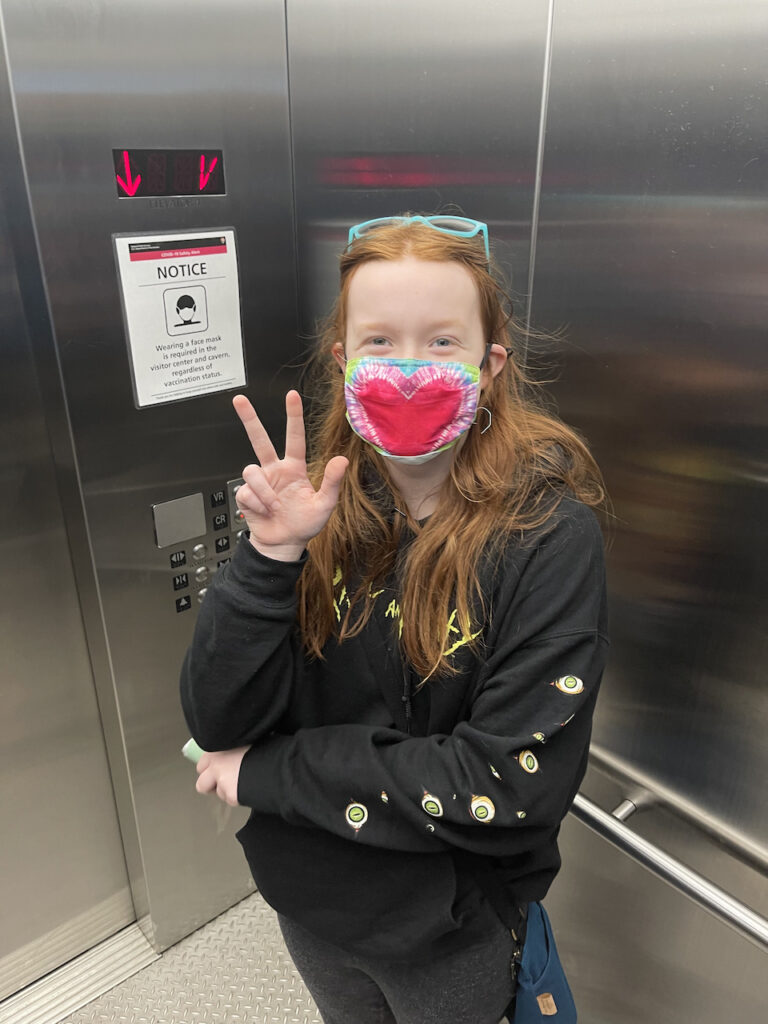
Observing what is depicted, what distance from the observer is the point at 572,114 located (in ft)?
3.37

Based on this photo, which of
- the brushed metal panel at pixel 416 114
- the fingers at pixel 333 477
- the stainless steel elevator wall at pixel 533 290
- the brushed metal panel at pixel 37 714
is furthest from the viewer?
the brushed metal panel at pixel 37 714

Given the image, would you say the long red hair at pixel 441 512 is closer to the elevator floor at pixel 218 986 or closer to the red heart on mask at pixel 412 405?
the red heart on mask at pixel 412 405

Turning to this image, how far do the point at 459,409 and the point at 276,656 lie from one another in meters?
0.37

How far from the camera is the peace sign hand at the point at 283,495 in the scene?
0.83 m

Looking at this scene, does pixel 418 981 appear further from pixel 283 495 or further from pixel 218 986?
pixel 218 986

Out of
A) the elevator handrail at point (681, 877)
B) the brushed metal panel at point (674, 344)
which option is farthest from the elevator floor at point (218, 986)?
the brushed metal panel at point (674, 344)

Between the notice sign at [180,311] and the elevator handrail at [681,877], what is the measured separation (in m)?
1.01

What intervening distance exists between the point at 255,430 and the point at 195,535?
69cm

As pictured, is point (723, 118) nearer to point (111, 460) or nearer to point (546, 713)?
point (546, 713)

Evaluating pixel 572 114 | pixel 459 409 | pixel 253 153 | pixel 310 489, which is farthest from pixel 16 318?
pixel 572 114

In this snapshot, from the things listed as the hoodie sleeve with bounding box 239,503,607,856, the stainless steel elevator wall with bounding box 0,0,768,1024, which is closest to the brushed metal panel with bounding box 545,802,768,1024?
the stainless steel elevator wall with bounding box 0,0,768,1024

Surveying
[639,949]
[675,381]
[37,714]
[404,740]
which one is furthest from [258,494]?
[639,949]

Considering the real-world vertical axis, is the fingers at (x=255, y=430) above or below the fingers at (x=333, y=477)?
above

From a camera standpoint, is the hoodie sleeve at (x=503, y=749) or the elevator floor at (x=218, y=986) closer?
the hoodie sleeve at (x=503, y=749)
